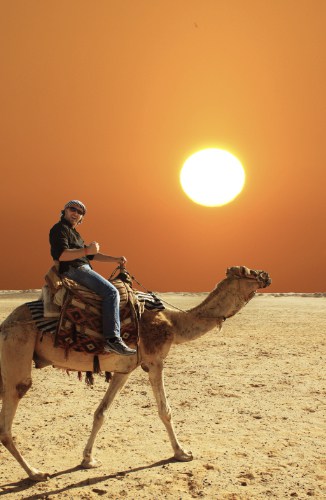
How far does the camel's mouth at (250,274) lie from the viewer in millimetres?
7305

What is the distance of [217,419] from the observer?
31.2 ft

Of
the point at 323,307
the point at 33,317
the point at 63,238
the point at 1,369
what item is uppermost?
the point at 63,238

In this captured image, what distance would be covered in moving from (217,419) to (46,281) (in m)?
4.51

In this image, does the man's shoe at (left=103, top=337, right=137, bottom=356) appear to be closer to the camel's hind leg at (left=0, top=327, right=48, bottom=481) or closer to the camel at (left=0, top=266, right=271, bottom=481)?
the camel at (left=0, top=266, right=271, bottom=481)

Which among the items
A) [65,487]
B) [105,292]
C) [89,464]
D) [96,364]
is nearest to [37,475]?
[65,487]

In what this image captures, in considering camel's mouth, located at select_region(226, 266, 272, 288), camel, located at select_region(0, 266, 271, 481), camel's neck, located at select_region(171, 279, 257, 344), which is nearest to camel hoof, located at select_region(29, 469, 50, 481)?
camel, located at select_region(0, 266, 271, 481)

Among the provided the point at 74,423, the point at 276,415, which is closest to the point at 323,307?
the point at 276,415

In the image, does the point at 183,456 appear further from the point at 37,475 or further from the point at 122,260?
the point at 122,260

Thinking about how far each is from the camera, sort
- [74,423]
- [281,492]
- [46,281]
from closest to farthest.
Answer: [281,492], [46,281], [74,423]

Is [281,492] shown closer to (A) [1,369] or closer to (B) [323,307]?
(A) [1,369]

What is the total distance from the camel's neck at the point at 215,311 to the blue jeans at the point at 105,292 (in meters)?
1.11

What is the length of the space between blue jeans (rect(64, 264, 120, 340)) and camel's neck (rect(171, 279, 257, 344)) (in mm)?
1109

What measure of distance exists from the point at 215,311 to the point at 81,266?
201 centimetres

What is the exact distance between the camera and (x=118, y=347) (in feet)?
21.2
